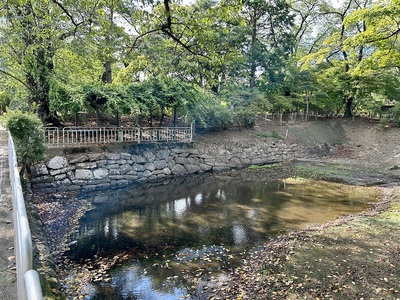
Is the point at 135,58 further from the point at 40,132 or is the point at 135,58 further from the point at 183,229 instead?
the point at 183,229

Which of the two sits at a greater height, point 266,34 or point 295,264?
point 266,34

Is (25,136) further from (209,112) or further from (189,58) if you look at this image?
(209,112)

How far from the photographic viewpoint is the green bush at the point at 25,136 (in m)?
7.37

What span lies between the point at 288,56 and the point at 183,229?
54.1 ft

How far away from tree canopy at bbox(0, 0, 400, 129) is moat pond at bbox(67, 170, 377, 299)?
12.3 ft

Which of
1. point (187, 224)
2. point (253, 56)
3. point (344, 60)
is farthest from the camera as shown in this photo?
point (344, 60)

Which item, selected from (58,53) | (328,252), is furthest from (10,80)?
(328,252)

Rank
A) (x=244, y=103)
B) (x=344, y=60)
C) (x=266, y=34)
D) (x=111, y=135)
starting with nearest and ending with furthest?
1. (x=111, y=135)
2. (x=244, y=103)
3. (x=266, y=34)
4. (x=344, y=60)

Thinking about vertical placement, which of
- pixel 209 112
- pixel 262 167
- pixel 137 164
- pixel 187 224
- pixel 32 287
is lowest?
pixel 187 224

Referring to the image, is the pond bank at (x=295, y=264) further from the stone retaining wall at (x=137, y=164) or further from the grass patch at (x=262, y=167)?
the grass patch at (x=262, y=167)

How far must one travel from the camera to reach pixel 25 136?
7.65 metres

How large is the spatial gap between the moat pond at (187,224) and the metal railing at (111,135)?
7.40 ft

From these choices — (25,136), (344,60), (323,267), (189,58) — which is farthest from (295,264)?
(344,60)

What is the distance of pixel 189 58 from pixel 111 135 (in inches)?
194
